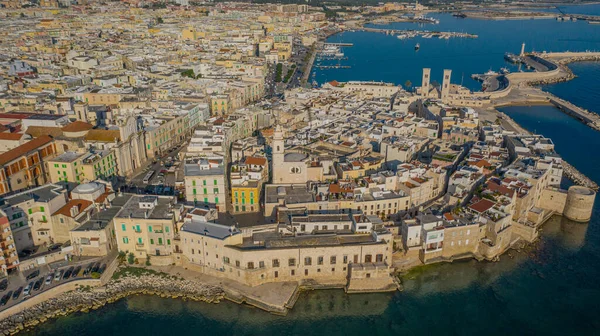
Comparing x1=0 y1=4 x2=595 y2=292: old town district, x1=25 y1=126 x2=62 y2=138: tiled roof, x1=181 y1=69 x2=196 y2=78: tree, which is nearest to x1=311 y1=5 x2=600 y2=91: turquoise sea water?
x1=181 y1=69 x2=196 y2=78: tree

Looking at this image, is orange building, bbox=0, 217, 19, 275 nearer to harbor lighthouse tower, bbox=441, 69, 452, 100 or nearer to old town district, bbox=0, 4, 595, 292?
old town district, bbox=0, 4, 595, 292

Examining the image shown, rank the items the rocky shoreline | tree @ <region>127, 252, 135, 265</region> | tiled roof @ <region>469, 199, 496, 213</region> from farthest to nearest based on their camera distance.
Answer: tiled roof @ <region>469, 199, 496, 213</region> → tree @ <region>127, 252, 135, 265</region> → the rocky shoreline

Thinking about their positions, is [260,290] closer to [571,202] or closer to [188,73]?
[571,202]

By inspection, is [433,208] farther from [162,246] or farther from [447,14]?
[447,14]

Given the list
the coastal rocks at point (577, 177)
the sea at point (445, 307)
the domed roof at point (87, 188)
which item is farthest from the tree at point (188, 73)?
Result: the coastal rocks at point (577, 177)

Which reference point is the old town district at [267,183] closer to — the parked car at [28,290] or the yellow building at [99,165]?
the yellow building at [99,165]

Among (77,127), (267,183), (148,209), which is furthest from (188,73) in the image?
(148,209)

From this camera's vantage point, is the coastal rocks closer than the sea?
No
